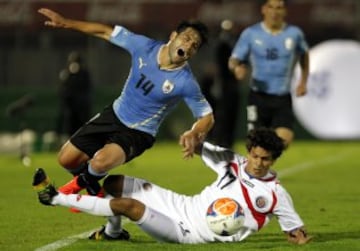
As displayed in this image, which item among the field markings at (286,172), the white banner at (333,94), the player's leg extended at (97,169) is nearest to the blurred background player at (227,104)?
the field markings at (286,172)

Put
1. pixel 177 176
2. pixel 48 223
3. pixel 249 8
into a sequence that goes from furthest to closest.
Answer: pixel 249 8 → pixel 177 176 → pixel 48 223

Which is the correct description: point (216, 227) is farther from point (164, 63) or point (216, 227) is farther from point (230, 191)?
point (164, 63)

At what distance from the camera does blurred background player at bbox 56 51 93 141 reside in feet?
82.4

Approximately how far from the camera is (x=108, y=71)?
99.6 ft

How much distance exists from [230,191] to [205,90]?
14711mm

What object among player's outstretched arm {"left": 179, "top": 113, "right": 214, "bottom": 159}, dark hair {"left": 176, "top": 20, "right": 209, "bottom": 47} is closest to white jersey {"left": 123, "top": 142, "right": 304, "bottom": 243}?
player's outstretched arm {"left": 179, "top": 113, "right": 214, "bottom": 159}

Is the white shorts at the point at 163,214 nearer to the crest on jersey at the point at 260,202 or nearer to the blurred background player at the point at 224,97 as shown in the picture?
the crest on jersey at the point at 260,202

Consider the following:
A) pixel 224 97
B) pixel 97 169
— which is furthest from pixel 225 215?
pixel 224 97

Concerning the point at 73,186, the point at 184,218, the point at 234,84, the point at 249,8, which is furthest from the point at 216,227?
the point at 249,8

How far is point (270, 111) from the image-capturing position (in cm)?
1388

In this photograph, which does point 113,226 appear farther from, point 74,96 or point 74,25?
point 74,96

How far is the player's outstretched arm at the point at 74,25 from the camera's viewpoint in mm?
10297

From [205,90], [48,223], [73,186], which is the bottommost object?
[205,90]

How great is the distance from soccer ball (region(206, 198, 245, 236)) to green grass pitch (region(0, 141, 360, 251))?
0.16m
